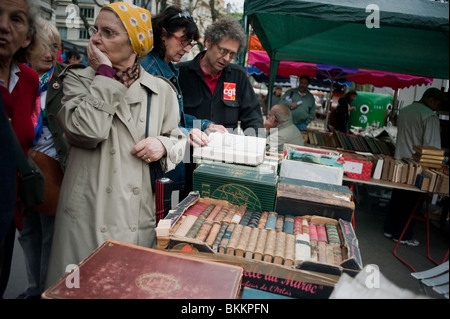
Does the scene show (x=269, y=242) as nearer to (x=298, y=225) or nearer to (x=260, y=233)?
(x=260, y=233)

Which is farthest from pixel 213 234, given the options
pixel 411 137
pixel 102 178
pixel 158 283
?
pixel 411 137

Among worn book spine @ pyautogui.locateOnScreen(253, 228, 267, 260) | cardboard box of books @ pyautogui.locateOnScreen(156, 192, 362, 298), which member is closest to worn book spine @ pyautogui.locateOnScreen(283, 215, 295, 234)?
cardboard box of books @ pyautogui.locateOnScreen(156, 192, 362, 298)

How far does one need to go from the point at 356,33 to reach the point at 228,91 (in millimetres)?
3064

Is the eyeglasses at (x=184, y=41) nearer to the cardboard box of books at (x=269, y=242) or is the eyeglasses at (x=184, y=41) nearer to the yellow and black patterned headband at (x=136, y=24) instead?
the yellow and black patterned headband at (x=136, y=24)

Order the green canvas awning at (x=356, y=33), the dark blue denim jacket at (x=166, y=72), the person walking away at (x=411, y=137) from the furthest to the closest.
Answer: the person walking away at (x=411, y=137) < the green canvas awning at (x=356, y=33) < the dark blue denim jacket at (x=166, y=72)

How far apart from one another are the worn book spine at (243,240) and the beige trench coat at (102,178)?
22.4 inches

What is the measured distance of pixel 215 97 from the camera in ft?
8.86

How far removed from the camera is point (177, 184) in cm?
228

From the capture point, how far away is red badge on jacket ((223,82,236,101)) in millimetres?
2707

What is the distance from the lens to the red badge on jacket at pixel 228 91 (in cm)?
271

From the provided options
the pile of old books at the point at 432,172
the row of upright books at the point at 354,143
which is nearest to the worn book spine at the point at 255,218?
the pile of old books at the point at 432,172

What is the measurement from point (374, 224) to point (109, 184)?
16.8ft
